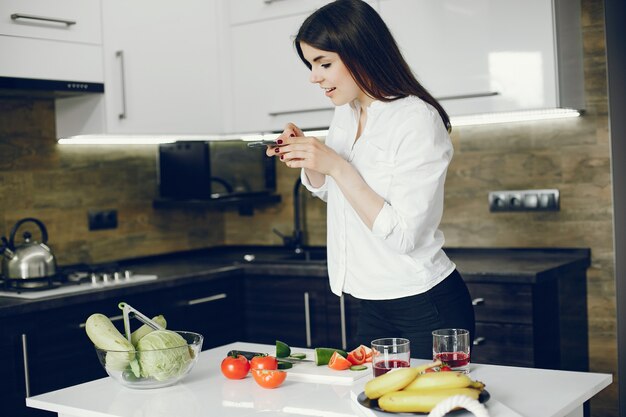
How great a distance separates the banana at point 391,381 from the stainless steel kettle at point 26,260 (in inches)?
72.2

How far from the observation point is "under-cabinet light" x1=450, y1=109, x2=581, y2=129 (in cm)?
320

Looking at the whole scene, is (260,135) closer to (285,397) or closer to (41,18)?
(41,18)

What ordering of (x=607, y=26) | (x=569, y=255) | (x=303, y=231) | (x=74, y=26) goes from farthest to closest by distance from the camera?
(x=303, y=231) < (x=569, y=255) < (x=74, y=26) < (x=607, y=26)

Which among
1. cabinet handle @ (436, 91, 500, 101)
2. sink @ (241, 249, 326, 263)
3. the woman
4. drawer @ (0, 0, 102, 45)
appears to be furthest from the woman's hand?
sink @ (241, 249, 326, 263)

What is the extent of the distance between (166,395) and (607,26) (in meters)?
1.10

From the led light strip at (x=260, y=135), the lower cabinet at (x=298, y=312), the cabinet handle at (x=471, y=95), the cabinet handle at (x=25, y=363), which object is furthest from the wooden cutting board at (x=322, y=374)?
the cabinet handle at (x=471, y=95)

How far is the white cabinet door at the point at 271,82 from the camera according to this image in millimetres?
3598

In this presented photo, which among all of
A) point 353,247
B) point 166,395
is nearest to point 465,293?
point 353,247

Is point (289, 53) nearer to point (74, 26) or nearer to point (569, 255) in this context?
point (74, 26)

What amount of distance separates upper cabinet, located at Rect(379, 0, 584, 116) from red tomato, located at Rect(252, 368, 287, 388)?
1772 millimetres

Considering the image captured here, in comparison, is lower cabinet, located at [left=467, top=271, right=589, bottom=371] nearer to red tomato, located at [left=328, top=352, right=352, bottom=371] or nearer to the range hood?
red tomato, located at [left=328, top=352, right=352, bottom=371]

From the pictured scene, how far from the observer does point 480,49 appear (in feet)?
10.5

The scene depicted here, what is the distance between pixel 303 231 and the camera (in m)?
4.12

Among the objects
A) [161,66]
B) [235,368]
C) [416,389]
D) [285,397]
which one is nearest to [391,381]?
[416,389]
